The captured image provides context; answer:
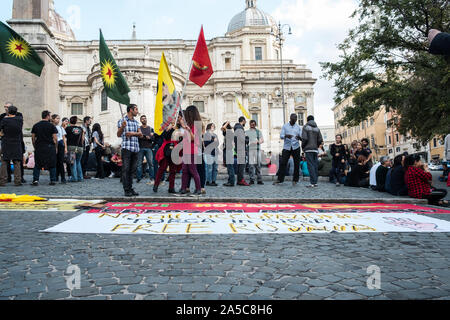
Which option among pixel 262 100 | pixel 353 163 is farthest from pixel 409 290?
pixel 262 100

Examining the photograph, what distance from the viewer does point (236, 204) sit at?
6.80 metres

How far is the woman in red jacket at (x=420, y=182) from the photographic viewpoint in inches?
303

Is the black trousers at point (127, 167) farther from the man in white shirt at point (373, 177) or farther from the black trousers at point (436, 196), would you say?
the man in white shirt at point (373, 177)

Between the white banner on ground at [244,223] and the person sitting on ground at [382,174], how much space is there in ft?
13.7

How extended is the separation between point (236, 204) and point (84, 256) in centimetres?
391

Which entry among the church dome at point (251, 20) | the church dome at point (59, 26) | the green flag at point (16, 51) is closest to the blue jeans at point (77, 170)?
the green flag at point (16, 51)

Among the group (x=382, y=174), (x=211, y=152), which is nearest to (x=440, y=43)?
(x=382, y=174)

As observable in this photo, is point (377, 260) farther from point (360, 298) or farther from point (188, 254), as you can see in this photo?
point (188, 254)

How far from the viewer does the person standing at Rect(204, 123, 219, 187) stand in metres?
10.5

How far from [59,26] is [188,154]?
64542 millimetres

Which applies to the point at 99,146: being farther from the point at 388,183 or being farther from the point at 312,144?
the point at 388,183

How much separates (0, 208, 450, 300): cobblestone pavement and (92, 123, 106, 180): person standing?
764 centimetres

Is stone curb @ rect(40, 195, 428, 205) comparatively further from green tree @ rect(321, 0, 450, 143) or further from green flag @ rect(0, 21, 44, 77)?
green tree @ rect(321, 0, 450, 143)

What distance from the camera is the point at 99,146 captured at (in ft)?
39.5
